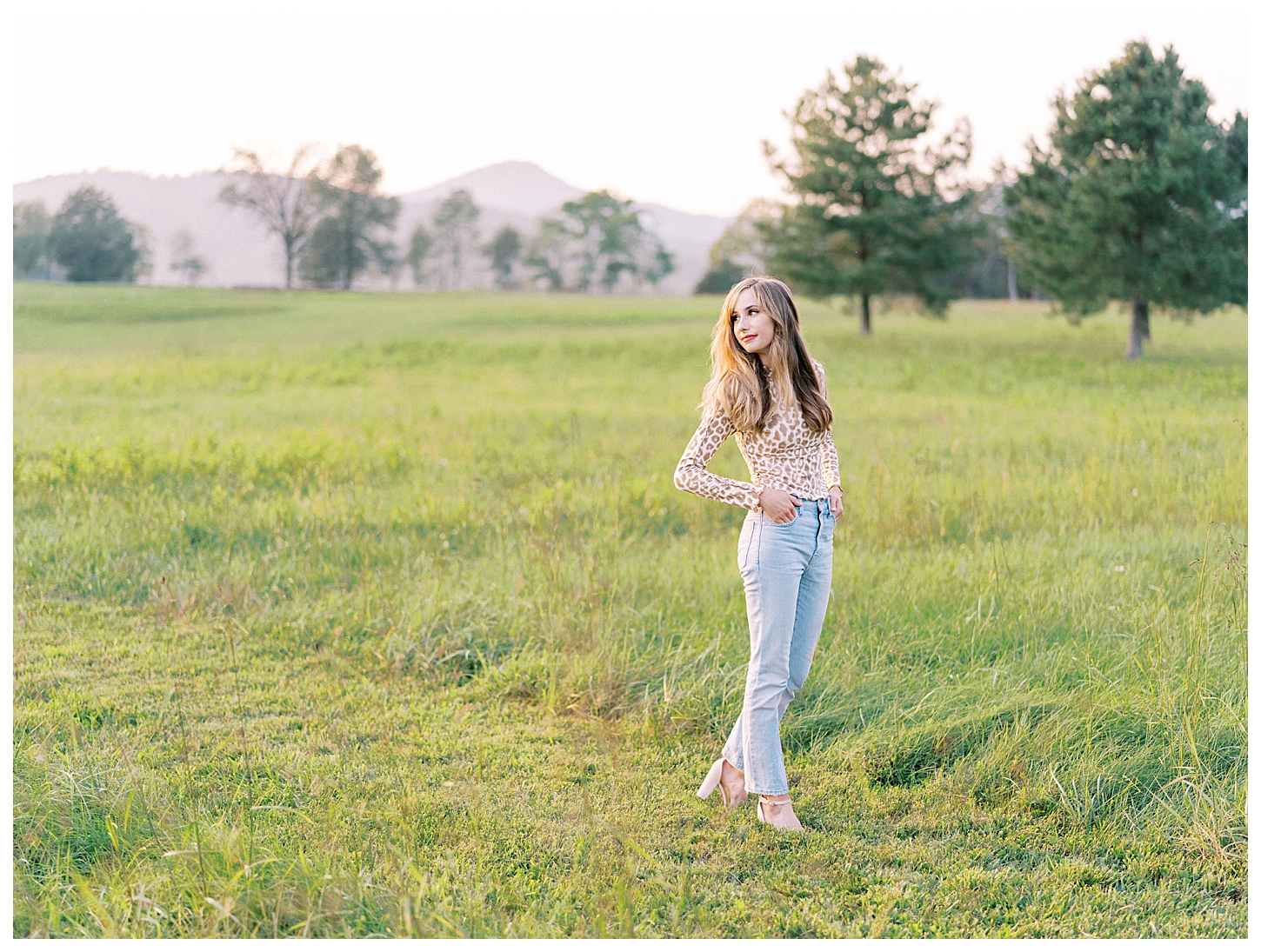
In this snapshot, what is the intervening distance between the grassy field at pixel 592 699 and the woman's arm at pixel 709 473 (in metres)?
1.30

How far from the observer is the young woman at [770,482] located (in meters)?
3.49

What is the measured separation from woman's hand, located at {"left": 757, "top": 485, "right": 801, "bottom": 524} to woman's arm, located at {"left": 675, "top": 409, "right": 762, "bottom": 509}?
0.13ft

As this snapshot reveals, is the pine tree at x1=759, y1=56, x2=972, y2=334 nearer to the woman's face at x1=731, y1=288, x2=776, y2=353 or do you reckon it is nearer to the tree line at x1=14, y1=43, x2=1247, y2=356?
the tree line at x1=14, y1=43, x2=1247, y2=356

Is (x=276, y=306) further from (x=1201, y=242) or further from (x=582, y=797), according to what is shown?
(x=582, y=797)

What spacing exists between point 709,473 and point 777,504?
0.28 meters

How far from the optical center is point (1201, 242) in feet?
81.8

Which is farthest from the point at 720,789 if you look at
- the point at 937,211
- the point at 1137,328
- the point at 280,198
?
the point at 280,198

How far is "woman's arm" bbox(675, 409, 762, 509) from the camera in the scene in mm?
3453

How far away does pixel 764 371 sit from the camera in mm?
3592

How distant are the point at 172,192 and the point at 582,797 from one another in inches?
2343

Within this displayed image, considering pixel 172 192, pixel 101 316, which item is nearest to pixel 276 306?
pixel 101 316

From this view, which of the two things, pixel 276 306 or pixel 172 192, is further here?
pixel 172 192

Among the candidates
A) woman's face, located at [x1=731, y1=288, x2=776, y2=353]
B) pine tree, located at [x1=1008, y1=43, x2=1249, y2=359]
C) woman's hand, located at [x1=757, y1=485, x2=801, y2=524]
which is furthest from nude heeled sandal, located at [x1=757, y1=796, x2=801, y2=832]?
pine tree, located at [x1=1008, y1=43, x2=1249, y2=359]

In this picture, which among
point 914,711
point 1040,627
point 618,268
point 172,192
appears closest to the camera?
point 914,711
